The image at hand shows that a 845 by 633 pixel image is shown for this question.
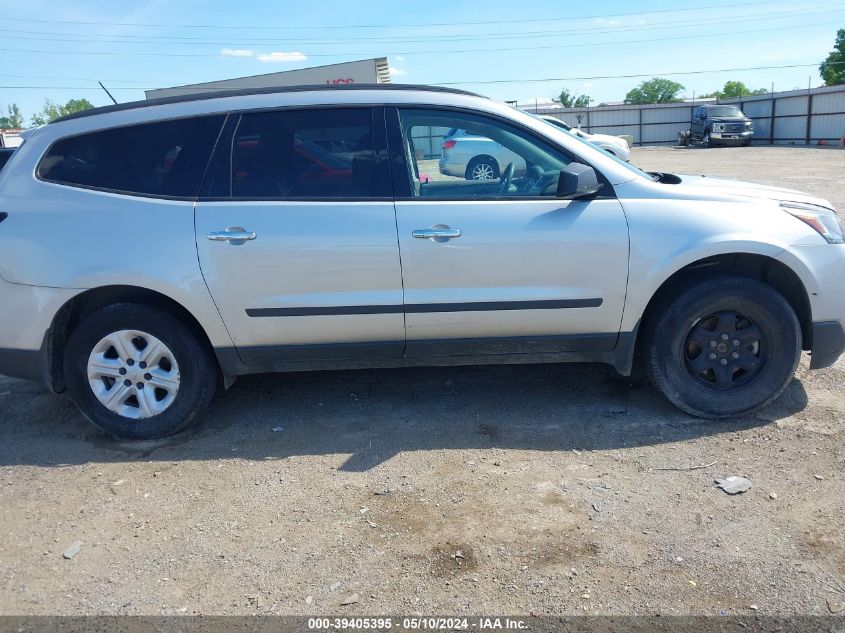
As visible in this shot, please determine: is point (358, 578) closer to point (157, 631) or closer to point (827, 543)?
point (157, 631)

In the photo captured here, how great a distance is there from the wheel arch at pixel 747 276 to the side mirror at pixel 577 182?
0.69m

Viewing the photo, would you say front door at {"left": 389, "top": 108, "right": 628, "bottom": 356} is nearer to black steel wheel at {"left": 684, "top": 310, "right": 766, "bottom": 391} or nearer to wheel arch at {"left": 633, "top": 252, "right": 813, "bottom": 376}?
wheel arch at {"left": 633, "top": 252, "right": 813, "bottom": 376}

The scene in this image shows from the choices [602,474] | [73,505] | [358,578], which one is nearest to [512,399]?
[602,474]

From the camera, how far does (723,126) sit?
3309cm

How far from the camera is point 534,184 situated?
3840mm

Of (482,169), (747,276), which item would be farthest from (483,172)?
(747,276)

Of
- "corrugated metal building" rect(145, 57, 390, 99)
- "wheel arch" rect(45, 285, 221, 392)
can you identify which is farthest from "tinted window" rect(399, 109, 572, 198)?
"corrugated metal building" rect(145, 57, 390, 99)

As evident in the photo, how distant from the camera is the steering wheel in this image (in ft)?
12.6

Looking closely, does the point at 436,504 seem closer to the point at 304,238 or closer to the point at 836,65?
the point at 304,238

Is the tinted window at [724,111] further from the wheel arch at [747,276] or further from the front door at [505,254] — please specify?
the front door at [505,254]

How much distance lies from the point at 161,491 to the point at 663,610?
7.99 feet

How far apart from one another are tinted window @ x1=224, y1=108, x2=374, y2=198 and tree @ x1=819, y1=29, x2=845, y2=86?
67.7 metres

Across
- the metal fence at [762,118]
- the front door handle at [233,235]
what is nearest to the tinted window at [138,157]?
the front door handle at [233,235]

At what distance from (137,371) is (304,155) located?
1.59 metres
